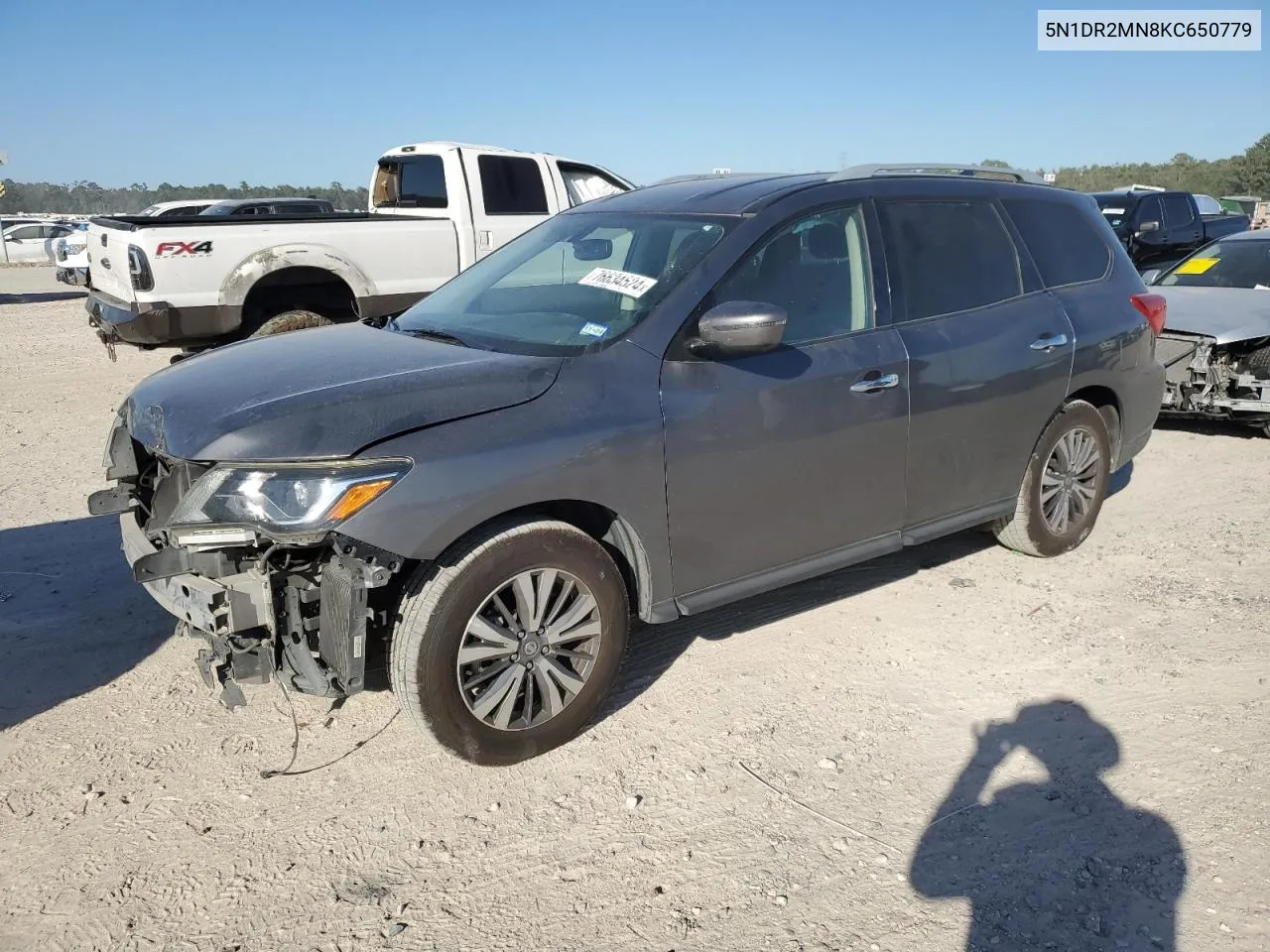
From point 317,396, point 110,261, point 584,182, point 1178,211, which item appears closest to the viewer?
point 317,396

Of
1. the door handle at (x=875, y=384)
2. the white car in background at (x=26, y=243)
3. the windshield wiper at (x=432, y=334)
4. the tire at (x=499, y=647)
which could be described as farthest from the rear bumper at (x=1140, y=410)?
the white car in background at (x=26, y=243)

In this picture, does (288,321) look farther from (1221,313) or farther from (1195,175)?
(1195,175)

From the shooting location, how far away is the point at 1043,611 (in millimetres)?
4703

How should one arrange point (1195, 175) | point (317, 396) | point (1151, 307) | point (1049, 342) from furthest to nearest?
point (1195, 175)
point (1151, 307)
point (1049, 342)
point (317, 396)

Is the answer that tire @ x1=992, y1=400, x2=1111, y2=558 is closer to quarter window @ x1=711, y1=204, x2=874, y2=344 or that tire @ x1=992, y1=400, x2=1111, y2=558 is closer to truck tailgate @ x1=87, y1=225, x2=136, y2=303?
quarter window @ x1=711, y1=204, x2=874, y2=344

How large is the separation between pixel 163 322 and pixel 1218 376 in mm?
8180

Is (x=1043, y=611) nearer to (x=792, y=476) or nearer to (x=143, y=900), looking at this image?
(x=792, y=476)

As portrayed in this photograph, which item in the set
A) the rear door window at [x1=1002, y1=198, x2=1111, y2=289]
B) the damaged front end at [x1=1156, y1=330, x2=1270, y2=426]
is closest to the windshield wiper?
the rear door window at [x1=1002, y1=198, x2=1111, y2=289]

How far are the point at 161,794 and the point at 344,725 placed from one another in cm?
65

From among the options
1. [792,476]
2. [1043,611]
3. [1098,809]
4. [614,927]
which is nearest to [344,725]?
[614,927]

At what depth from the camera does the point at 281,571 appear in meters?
3.05

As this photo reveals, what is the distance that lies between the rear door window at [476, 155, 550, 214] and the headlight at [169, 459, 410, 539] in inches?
291

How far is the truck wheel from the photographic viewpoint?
831cm

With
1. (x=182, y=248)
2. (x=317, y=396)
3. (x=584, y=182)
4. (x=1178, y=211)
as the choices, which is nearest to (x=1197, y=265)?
(x=584, y=182)
